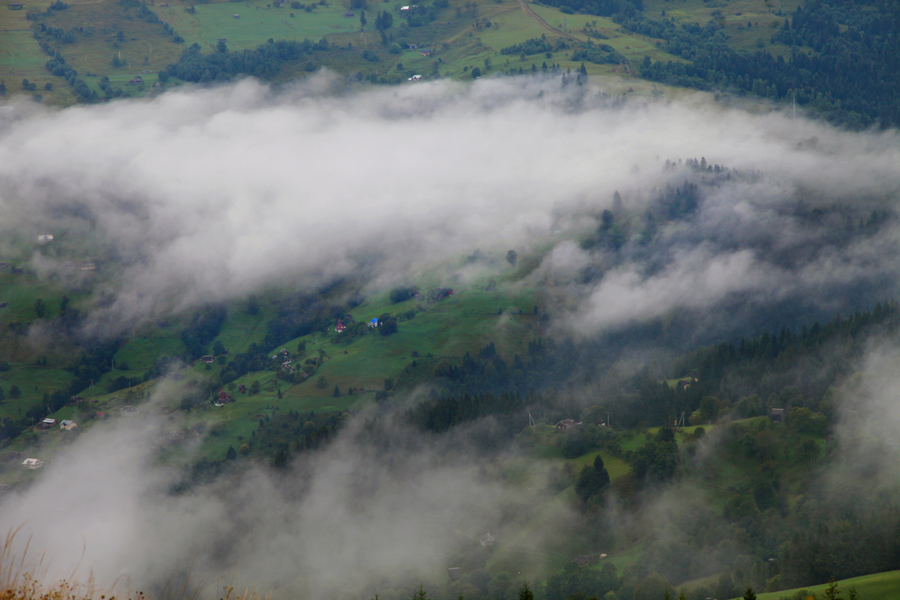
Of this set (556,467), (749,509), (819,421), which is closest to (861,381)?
(819,421)

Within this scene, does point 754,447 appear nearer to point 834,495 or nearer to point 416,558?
point 834,495

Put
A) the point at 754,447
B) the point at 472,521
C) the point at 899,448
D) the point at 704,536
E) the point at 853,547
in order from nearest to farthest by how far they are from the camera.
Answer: the point at 853,547, the point at 704,536, the point at 899,448, the point at 754,447, the point at 472,521

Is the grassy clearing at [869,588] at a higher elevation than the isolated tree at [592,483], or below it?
higher

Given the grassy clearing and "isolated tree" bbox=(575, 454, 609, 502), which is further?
"isolated tree" bbox=(575, 454, 609, 502)

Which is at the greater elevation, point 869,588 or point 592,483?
point 869,588

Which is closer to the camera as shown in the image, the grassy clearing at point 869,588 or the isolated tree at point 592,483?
the grassy clearing at point 869,588

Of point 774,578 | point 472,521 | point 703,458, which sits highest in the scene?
point 774,578

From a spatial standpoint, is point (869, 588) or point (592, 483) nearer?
point (869, 588)

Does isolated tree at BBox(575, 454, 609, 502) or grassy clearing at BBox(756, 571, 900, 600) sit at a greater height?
grassy clearing at BBox(756, 571, 900, 600)
